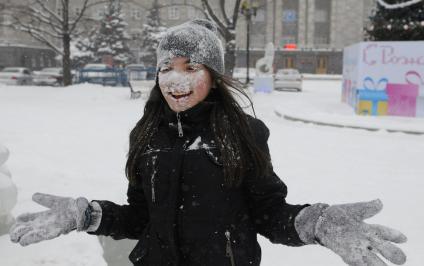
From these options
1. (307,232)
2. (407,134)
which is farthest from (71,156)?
(407,134)

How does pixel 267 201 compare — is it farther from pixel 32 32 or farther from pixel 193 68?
pixel 32 32

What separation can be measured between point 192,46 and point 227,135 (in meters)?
0.39

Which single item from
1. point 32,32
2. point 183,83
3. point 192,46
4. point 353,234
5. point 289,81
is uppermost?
point 32,32

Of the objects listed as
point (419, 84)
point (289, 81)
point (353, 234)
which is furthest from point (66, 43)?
point (353, 234)

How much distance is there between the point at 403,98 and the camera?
13.7 m

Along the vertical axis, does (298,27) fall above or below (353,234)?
above

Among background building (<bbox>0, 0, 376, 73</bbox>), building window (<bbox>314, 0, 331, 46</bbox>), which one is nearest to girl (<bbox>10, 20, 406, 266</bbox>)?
background building (<bbox>0, 0, 376, 73</bbox>)

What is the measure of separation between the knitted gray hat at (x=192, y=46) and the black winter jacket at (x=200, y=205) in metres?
0.19

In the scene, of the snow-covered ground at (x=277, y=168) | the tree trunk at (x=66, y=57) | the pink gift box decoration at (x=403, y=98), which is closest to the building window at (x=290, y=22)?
the tree trunk at (x=66, y=57)

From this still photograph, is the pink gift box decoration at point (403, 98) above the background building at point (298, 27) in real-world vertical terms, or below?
below

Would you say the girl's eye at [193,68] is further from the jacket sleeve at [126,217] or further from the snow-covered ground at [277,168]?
the snow-covered ground at [277,168]

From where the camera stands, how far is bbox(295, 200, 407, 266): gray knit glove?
140 cm

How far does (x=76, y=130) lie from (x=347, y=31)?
2242 inches

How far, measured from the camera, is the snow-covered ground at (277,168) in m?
3.90
